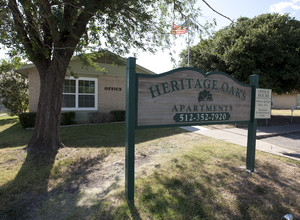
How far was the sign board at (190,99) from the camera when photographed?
3.04 metres

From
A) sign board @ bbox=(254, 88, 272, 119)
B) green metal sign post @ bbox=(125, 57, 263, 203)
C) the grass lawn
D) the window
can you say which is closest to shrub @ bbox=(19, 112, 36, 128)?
the window

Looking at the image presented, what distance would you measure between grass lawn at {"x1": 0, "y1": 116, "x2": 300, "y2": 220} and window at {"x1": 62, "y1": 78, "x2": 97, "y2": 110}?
6.37 metres

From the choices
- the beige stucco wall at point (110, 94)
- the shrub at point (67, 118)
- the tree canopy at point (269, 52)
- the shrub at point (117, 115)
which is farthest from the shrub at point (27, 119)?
the tree canopy at point (269, 52)

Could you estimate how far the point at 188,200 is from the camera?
2.98 m

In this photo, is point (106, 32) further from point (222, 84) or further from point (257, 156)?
point (257, 156)

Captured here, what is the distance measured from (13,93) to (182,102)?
15762 millimetres

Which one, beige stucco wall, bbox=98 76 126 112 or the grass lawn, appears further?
beige stucco wall, bbox=98 76 126 112

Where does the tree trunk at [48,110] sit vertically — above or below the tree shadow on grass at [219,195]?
above

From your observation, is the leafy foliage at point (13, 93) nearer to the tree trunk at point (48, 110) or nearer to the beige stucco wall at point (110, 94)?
the beige stucco wall at point (110, 94)

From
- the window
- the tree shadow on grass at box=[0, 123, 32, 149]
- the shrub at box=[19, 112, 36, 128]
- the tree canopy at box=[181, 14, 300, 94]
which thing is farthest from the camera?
the tree canopy at box=[181, 14, 300, 94]

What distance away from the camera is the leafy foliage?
14547 millimetres

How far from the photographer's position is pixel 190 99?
137 inches

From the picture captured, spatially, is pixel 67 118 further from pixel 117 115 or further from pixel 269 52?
pixel 269 52

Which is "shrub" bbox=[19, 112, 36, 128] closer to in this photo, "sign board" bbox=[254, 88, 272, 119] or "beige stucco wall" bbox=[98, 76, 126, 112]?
"beige stucco wall" bbox=[98, 76, 126, 112]
